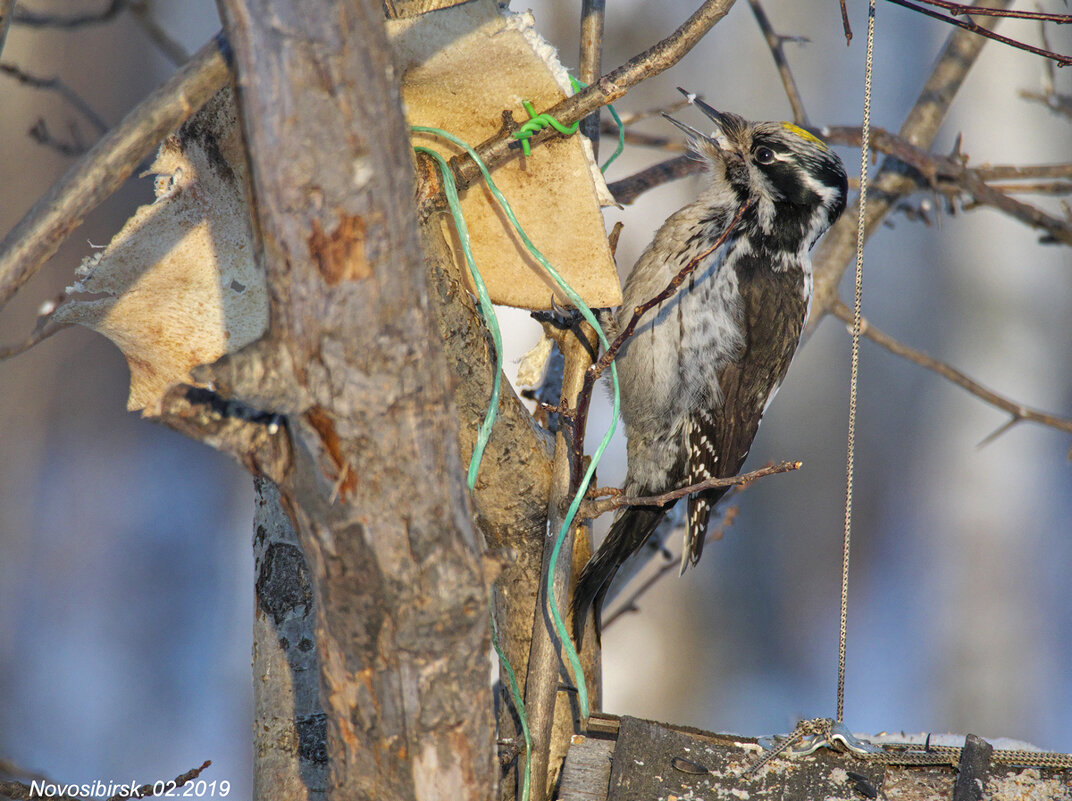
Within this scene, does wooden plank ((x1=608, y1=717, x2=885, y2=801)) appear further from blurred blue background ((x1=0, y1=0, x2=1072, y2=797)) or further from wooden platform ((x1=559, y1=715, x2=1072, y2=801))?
blurred blue background ((x1=0, y1=0, x2=1072, y2=797))

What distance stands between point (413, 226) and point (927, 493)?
15.0 ft

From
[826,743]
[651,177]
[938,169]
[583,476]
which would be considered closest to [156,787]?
[583,476]

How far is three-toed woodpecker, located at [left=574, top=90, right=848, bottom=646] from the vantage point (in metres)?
1.90

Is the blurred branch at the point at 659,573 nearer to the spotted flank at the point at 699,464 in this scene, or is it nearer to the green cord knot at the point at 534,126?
the spotted flank at the point at 699,464

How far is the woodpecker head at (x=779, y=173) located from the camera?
190 cm

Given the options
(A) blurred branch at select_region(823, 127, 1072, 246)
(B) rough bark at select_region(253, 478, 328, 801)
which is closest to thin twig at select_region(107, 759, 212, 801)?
(B) rough bark at select_region(253, 478, 328, 801)

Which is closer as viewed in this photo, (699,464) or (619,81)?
(619,81)

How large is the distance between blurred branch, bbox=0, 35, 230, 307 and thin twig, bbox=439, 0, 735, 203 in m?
0.50

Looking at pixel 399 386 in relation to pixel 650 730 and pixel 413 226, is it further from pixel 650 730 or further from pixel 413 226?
pixel 650 730

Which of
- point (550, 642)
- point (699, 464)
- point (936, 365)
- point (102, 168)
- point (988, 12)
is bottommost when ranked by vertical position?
point (550, 642)

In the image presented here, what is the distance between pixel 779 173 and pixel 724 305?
0.32 metres

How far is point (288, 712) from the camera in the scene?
4.60 feet

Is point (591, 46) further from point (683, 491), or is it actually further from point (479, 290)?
point (683, 491)

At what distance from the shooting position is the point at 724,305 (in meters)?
1.90
